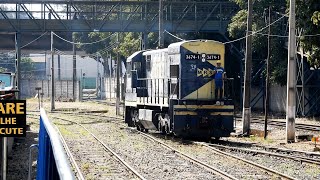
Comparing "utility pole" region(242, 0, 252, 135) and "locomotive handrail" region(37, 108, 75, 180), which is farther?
"utility pole" region(242, 0, 252, 135)

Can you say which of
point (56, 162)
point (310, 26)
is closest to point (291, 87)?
point (310, 26)

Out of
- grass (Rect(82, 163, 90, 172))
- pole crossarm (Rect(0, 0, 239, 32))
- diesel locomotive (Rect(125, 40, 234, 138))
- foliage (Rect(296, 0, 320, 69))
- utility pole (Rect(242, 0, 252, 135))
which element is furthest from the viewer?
pole crossarm (Rect(0, 0, 239, 32))

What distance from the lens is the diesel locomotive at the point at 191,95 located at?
2191cm

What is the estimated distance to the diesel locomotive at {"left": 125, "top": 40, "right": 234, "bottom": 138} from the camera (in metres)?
21.9

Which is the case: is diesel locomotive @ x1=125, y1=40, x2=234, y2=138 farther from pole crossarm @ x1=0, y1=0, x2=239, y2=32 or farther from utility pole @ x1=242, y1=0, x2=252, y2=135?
pole crossarm @ x1=0, y1=0, x2=239, y2=32

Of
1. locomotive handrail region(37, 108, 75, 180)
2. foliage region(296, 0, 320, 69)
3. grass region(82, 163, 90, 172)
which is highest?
foliage region(296, 0, 320, 69)

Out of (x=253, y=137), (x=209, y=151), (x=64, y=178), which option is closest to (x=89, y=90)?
Result: (x=253, y=137)

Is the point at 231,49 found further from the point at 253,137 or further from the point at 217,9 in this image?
the point at 253,137

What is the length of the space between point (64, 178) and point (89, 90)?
302 feet

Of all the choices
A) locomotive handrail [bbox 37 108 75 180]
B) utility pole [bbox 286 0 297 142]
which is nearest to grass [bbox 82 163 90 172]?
locomotive handrail [bbox 37 108 75 180]

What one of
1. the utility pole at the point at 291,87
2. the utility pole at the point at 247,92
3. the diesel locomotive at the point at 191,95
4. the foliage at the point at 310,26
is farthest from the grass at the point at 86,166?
the foliage at the point at 310,26

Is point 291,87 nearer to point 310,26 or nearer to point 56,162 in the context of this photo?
point 310,26

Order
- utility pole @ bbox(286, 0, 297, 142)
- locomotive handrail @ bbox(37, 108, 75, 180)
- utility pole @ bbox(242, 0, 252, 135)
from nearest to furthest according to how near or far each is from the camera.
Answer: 1. locomotive handrail @ bbox(37, 108, 75, 180)
2. utility pole @ bbox(286, 0, 297, 142)
3. utility pole @ bbox(242, 0, 252, 135)

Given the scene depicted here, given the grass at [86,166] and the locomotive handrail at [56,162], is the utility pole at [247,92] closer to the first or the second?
the grass at [86,166]
